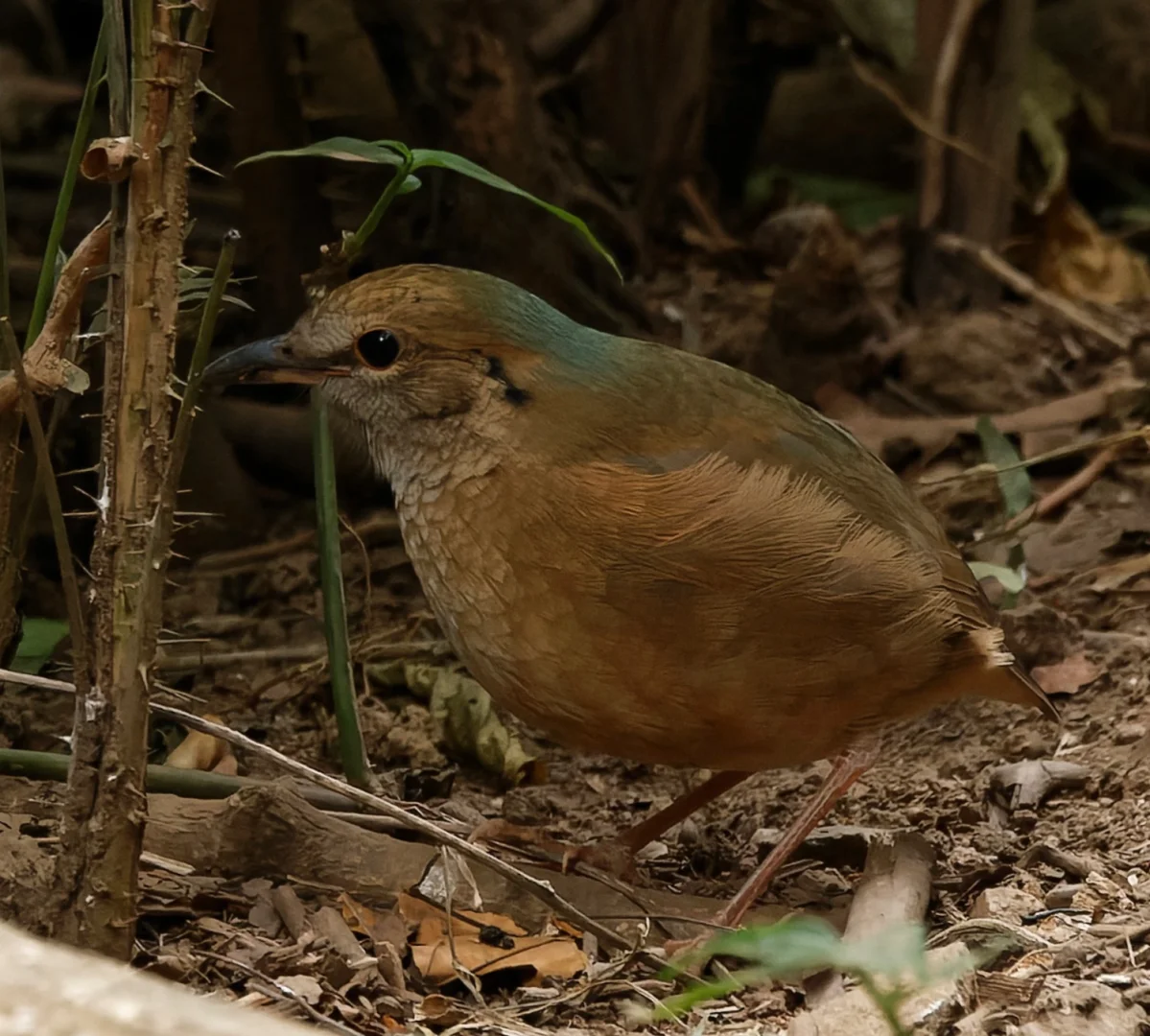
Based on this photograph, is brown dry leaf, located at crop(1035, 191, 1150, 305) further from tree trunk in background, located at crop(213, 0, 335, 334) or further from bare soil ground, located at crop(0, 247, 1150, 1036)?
tree trunk in background, located at crop(213, 0, 335, 334)

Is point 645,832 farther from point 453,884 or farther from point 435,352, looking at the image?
point 435,352

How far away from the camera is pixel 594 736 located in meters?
3.02

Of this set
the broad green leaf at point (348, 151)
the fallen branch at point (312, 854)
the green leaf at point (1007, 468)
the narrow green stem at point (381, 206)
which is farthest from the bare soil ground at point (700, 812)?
the broad green leaf at point (348, 151)

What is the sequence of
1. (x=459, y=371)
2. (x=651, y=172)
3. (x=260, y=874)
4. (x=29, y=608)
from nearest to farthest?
(x=260, y=874), (x=459, y=371), (x=29, y=608), (x=651, y=172)

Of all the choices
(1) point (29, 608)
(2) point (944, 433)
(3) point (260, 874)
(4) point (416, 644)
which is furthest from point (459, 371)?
(2) point (944, 433)

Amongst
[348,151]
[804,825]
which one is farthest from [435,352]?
[804,825]

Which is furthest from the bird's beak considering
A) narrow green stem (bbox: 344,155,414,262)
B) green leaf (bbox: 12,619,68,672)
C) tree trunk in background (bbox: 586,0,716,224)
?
tree trunk in background (bbox: 586,0,716,224)

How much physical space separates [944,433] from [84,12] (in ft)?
12.2

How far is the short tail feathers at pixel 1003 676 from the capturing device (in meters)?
3.29

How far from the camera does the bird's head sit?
123 inches

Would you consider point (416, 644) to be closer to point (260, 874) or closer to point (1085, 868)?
point (260, 874)

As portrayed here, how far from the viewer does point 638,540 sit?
9.53 feet

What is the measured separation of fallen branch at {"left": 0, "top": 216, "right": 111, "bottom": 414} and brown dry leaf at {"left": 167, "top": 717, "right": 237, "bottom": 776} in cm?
106

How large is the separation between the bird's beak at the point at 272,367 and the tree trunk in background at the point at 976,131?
3299 millimetres
